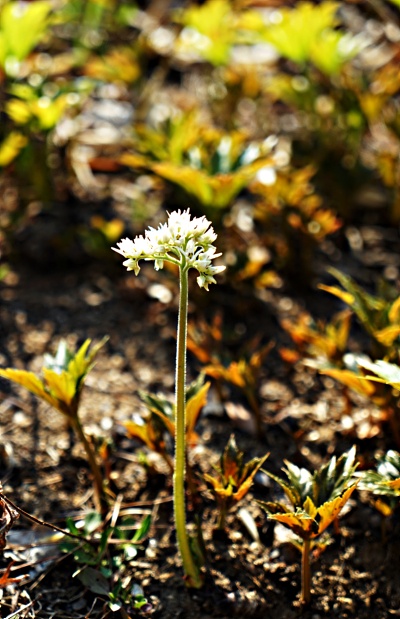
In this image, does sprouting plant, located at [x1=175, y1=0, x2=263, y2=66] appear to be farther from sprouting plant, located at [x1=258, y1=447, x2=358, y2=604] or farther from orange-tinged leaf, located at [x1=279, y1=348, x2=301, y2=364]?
sprouting plant, located at [x1=258, y1=447, x2=358, y2=604]

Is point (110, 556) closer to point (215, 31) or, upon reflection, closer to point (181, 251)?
point (181, 251)

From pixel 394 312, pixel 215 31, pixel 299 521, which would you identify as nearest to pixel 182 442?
pixel 299 521

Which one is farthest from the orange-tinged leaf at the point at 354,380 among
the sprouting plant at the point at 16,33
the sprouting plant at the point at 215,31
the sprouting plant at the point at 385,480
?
the sprouting plant at the point at 215,31

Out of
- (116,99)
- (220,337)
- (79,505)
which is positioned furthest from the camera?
(116,99)

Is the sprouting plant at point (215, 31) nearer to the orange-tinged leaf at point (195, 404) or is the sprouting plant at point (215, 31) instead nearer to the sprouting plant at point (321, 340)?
the sprouting plant at point (321, 340)

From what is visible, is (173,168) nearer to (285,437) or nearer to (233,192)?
(233,192)

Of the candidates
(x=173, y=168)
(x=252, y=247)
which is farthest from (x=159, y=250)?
(x=252, y=247)
